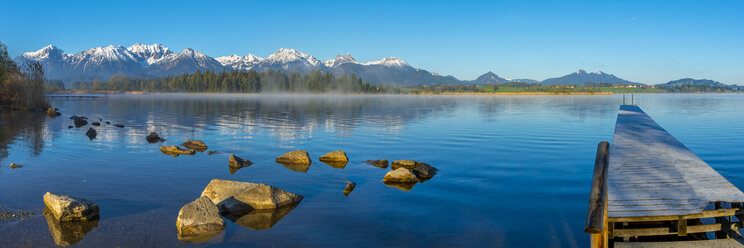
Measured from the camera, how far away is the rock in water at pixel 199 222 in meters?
13.1

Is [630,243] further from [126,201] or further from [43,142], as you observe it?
[43,142]

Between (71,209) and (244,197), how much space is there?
5.13m

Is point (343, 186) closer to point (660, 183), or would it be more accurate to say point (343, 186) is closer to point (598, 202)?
point (598, 202)

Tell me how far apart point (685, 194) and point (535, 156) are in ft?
52.4

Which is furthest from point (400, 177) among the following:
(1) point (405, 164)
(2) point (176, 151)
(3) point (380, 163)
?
(2) point (176, 151)

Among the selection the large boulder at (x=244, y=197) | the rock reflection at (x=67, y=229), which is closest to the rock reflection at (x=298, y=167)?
the large boulder at (x=244, y=197)

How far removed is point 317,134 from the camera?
135 feet

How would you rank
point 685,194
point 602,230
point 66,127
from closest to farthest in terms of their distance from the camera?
point 602,230 < point 685,194 < point 66,127

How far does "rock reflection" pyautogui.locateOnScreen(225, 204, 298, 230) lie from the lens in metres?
14.3

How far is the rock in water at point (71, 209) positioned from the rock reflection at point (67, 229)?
0.61 ft

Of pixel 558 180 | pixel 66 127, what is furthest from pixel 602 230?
pixel 66 127

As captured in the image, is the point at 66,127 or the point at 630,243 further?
the point at 66,127

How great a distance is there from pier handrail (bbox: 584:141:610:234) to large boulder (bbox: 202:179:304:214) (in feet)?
32.1

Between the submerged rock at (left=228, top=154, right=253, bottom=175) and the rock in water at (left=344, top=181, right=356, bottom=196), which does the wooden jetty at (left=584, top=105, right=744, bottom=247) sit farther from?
the submerged rock at (left=228, top=154, right=253, bottom=175)
